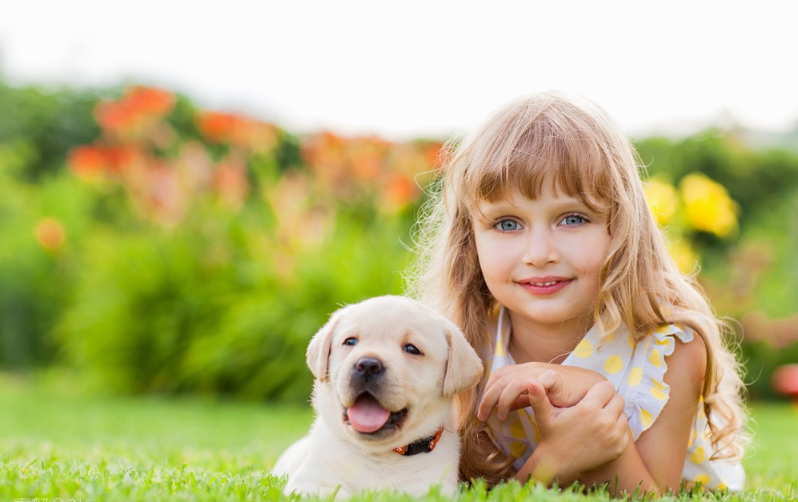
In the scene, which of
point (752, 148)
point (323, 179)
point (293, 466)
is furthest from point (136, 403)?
point (752, 148)

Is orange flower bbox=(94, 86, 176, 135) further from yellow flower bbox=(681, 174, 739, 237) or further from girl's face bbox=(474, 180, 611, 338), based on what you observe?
girl's face bbox=(474, 180, 611, 338)

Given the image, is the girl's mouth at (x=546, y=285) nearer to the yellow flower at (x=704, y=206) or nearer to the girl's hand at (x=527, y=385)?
the girl's hand at (x=527, y=385)

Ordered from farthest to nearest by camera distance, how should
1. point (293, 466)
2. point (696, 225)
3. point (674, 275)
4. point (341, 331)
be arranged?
point (696, 225) → point (674, 275) → point (293, 466) → point (341, 331)

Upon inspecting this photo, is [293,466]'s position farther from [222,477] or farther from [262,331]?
[262,331]

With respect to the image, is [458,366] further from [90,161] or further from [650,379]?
[90,161]

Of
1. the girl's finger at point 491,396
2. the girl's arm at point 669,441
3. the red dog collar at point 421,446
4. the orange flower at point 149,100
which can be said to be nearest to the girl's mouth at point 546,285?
the girl's finger at point 491,396

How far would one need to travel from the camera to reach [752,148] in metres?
12.1

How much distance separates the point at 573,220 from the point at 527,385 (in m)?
0.68

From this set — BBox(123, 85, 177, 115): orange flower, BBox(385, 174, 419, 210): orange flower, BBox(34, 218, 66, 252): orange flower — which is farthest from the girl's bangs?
BBox(34, 218, 66, 252): orange flower

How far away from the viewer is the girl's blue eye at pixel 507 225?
10.4 ft

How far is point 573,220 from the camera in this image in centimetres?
313

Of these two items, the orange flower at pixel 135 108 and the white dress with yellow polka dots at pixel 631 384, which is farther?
the orange flower at pixel 135 108

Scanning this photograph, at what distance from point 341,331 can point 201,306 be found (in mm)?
5610

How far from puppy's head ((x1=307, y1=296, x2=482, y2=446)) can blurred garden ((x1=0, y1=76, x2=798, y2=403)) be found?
12.6 feet
